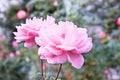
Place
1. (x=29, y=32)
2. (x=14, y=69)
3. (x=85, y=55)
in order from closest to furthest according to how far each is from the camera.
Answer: (x=29, y=32)
(x=85, y=55)
(x=14, y=69)

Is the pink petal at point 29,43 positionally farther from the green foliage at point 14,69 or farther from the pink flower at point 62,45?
the green foliage at point 14,69

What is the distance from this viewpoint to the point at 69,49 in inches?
40.8

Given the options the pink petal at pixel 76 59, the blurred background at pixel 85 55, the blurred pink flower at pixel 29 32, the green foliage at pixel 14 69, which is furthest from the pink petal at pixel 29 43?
the green foliage at pixel 14 69

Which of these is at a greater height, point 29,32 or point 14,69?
point 29,32

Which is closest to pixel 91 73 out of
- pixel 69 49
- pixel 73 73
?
pixel 73 73

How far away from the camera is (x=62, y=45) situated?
1050 mm

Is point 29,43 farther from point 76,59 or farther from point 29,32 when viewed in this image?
point 76,59

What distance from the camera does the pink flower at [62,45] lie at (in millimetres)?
1046

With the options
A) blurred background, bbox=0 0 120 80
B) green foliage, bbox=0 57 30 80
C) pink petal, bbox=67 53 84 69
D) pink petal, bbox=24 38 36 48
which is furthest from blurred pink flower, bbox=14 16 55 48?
green foliage, bbox=0 57 30 80

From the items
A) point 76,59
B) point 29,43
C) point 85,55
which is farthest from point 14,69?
point 76,59

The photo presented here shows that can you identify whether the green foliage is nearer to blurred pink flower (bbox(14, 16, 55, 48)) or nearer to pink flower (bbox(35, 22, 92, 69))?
blurred pink flower (bbox(14, 16, 55, 48))

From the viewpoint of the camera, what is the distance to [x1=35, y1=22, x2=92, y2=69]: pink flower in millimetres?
1046

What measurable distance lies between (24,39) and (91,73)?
7.18 ft

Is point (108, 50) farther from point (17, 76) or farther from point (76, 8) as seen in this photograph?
point (17, 76)
